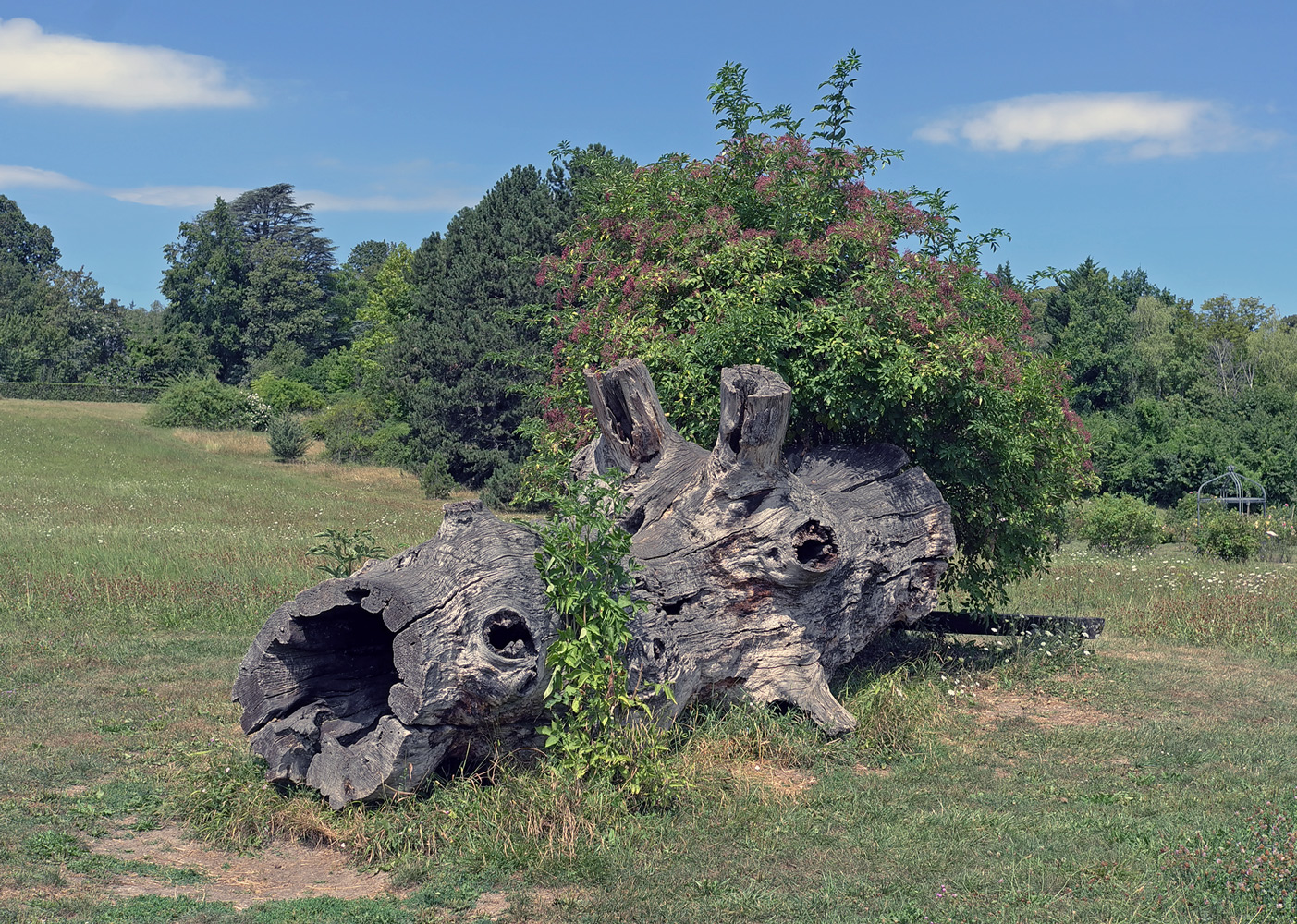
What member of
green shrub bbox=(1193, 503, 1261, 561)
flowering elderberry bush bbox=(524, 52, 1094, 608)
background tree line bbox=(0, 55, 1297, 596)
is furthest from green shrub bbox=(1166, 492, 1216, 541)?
flowering elderberry bush bbox=(524, 52, 1094, 608)

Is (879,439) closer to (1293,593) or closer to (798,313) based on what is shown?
(798,313)

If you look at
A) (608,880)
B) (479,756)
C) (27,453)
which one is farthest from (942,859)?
(27,453)

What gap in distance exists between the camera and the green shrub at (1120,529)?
2447 cm

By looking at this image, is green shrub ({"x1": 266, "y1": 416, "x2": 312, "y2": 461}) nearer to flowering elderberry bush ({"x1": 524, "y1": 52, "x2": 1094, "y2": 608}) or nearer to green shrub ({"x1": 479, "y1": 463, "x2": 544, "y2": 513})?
green shrub ({"x1": 479, "y1": 463, "x2": 544, "y2": 513})

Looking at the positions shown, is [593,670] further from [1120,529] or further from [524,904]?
[1120,529]

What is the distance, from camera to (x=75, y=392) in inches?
2384

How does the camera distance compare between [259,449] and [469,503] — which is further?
[259,449]

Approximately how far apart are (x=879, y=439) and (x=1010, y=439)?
4.07ft

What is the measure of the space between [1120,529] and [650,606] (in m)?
20.1

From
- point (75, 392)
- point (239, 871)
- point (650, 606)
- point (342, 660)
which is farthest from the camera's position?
point (75, 392)

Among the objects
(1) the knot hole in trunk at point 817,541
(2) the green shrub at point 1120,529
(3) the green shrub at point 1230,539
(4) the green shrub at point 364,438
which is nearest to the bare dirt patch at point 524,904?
(1) the knot hole in trunk at point 817,541

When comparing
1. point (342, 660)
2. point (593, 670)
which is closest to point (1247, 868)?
point (593, 670)

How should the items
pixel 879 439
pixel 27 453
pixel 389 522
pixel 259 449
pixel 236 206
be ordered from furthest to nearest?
pixel 236 206, pixel 259 449, pixel 27 453, pixel 389 522, pixel 879 439

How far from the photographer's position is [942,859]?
5781 mm
